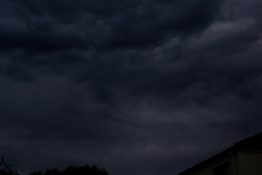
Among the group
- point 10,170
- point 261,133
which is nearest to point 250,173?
point 261,133

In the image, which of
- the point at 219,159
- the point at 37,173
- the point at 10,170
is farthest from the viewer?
the point at 37,173

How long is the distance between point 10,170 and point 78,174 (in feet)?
112

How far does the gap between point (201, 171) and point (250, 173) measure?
212 inches

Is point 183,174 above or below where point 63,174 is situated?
below

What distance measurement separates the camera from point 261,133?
29.0m

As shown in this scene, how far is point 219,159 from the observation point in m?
28.4

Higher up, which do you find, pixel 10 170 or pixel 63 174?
pixel 63 174

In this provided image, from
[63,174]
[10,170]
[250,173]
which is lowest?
[10,170]

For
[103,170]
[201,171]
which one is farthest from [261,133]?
[103,170]

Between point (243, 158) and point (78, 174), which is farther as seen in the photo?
point (78, 174)

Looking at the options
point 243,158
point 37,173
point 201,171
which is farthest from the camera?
point 37,173

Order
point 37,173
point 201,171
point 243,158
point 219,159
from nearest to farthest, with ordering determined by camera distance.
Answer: point 243,158
point 219,159
point 201,171
point 37,173

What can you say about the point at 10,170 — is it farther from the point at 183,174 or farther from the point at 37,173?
the point at 37,173

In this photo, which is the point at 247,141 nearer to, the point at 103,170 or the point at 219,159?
the point at 219,159
